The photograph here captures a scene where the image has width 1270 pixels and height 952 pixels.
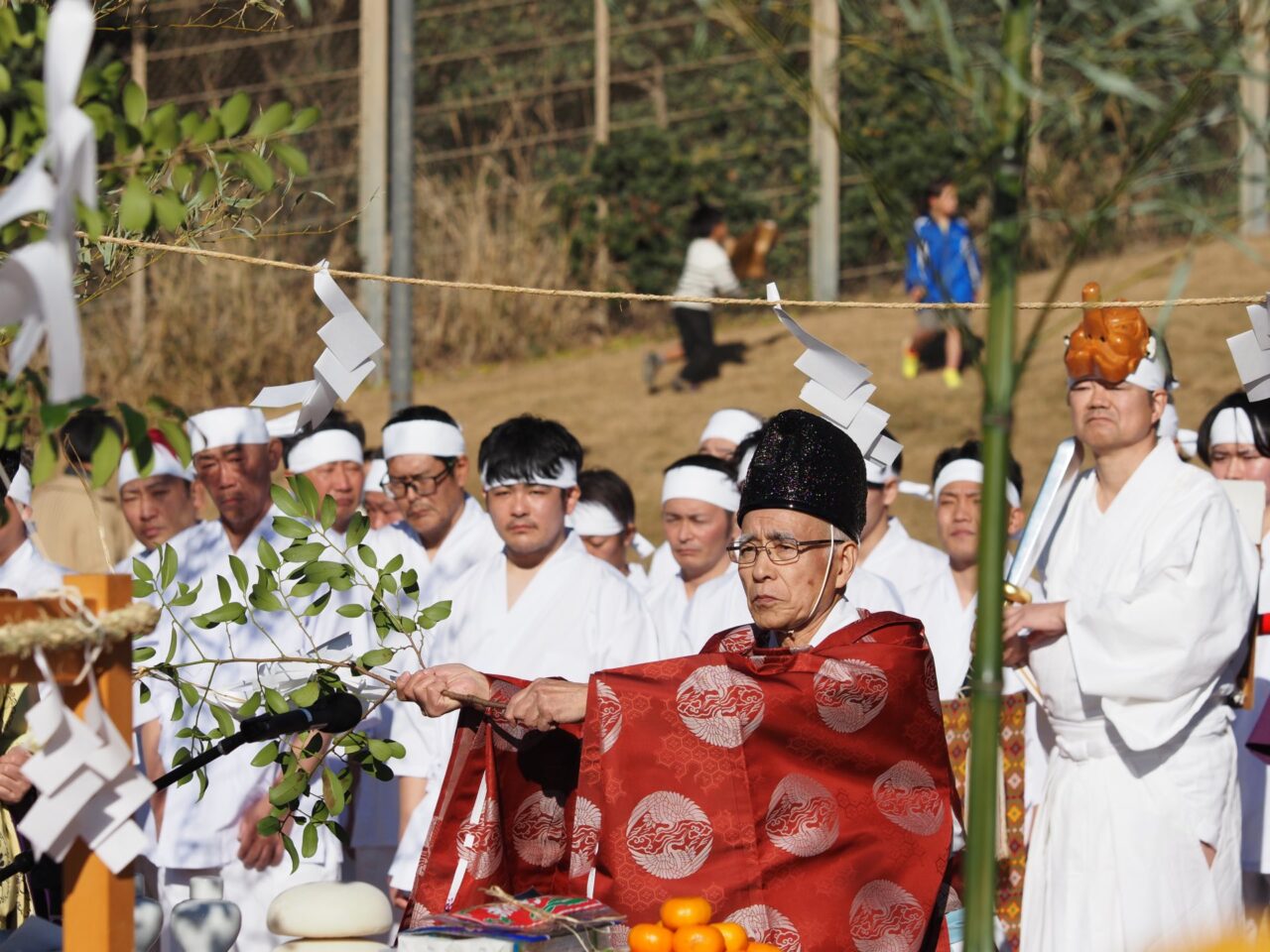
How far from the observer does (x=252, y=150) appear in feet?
8.09

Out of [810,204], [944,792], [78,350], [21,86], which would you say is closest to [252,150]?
[21,86]

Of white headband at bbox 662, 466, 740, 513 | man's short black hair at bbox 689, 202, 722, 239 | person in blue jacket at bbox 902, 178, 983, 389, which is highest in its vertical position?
man's short black hair at bbox 689, 202, 722, 239

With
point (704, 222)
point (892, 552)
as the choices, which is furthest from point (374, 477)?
point (704, 222)

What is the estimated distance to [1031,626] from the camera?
467cm

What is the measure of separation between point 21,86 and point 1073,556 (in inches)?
140

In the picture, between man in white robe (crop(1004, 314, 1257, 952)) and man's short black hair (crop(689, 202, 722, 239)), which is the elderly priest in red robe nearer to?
man in white robe (crop(1004, 314, 1257, 952))

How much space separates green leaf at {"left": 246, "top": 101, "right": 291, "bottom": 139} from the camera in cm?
240

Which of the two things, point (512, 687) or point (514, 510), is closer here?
point (512, 687)

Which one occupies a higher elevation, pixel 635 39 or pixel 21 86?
pixel 635 39

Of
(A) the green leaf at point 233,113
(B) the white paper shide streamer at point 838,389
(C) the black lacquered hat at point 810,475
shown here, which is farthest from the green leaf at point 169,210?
(B) the white paper shide streamer at point 838,389

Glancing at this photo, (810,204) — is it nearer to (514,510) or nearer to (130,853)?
(514,510)

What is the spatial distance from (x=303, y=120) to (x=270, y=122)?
167 mm

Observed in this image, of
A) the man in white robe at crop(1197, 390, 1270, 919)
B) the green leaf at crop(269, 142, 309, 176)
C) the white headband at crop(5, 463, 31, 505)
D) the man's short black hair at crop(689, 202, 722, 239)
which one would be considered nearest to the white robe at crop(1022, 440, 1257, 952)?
the man in white robe at crop(1197, 390, 1270, 919)

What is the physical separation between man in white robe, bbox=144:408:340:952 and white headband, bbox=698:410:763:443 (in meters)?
2.28
